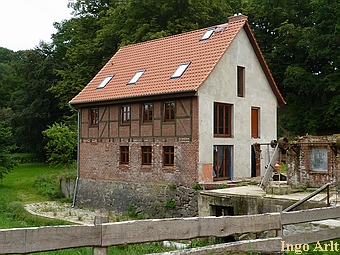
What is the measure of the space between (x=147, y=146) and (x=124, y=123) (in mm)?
1929

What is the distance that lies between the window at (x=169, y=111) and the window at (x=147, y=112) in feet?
2.98

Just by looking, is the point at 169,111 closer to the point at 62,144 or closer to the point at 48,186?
the point at 48,186

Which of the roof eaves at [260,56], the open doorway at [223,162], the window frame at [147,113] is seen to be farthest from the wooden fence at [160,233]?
the roof eaves at [260,56]

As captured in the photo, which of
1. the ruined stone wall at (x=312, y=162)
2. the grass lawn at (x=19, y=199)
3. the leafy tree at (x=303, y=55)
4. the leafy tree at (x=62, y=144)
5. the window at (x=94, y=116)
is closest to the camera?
the ruined stone wall at (x=312, y=162)

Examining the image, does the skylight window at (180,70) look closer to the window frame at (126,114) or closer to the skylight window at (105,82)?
the window frame at (126,114)

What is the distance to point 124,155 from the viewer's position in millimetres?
21812

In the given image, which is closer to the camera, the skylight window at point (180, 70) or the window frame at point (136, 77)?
the skylight window at point (180, 70)

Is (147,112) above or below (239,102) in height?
below

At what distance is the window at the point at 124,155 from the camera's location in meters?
21.6

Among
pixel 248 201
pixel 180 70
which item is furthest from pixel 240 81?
pixel 248 201

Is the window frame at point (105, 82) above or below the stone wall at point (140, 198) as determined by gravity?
above

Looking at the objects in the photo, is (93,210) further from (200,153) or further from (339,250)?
(339,250)

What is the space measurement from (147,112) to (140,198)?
3841mm

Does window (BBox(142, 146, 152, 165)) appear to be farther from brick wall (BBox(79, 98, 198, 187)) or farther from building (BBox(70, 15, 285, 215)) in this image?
brick wall (BBox(79, 98, 198, 187))
